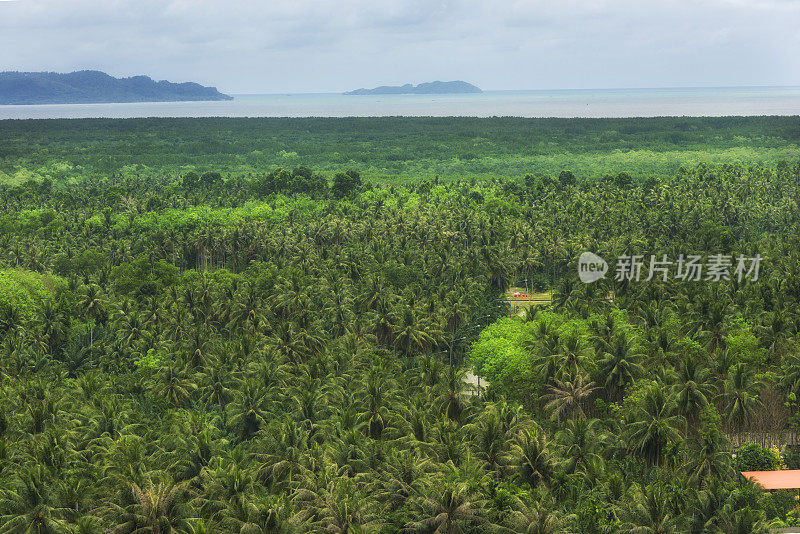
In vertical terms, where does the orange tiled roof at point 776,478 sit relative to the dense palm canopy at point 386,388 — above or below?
below

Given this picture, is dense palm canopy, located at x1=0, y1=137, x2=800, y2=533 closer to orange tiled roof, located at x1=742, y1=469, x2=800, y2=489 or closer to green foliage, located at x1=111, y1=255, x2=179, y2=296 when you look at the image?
green foliage, located at x1=111, y1=255, x2=179, y2=296

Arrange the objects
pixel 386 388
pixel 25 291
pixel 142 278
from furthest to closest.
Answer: pixel 142 278 → pixel 25 291 → pixel 386 388

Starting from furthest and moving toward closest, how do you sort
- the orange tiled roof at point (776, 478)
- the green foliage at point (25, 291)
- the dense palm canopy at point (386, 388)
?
the green foliage at point (25, 291) → the orange tiled roof at point (776, 478) → the dense palm canopy at point (386, 388)

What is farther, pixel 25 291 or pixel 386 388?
pixel 25 291

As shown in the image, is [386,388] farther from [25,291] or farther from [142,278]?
[142,278]

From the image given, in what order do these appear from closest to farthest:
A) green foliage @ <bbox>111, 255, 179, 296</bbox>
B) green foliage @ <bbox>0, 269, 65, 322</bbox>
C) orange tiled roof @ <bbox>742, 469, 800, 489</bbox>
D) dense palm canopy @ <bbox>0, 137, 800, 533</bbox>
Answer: dense palm canopy @ <bbox>0, 137, 800, 533</bbox> → orange tiled roof @ <bbox>742, 469, 800, 489</bbox> → green foliage @ <bbox>0, 269, 65, 322</bbox> → green foliage @ <bbox>111, 255, 179, 296</bbox>

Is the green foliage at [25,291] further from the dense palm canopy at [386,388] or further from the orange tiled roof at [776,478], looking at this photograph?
the orange tiled roof at [776,478]

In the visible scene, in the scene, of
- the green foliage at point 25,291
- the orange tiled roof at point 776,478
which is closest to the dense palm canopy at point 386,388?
the green foliage at point 25,291

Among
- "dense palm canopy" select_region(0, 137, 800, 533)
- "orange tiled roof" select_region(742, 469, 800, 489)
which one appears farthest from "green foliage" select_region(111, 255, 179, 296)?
"orange tiled roof" select_region(742, 469, 800, 489)

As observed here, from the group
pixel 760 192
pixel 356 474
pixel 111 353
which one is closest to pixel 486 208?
pixel 760 192

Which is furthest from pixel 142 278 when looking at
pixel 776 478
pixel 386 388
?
pixel 776 478

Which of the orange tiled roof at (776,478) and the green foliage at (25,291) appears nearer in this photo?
the orange tiled roof at (776,478)
